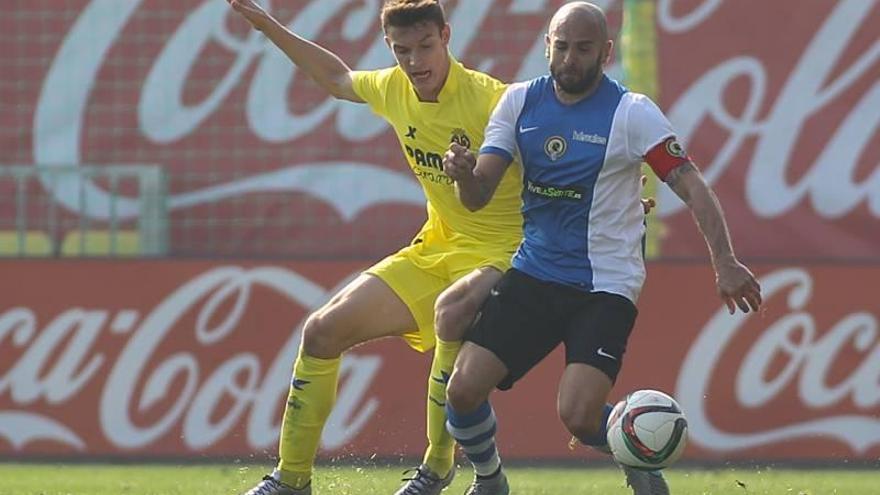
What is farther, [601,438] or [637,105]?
[601,438]

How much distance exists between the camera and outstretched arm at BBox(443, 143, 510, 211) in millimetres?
7754

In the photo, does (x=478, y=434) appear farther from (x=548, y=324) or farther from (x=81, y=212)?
(x=81, y=212)

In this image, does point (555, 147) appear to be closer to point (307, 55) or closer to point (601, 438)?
point (601, 438)

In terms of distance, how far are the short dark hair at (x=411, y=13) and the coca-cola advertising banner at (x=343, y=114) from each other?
469cm

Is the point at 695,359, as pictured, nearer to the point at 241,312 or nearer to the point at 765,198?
the point at 765,198

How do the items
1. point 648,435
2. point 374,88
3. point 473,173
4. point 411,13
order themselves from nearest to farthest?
point 473,173
point 648,435
point 411,13
point 374,88

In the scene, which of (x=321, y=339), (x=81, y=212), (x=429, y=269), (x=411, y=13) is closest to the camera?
(x=411, y=13)

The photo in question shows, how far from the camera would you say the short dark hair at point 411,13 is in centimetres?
841

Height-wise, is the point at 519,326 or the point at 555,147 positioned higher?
the point at 555,147

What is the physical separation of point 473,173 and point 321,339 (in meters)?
1.12

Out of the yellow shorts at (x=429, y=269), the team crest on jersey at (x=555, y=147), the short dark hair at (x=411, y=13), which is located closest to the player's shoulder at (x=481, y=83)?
the short dark hair at (x=411, y=13)

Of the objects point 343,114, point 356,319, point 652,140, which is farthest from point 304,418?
point 343,114

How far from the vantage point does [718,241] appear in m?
7.68

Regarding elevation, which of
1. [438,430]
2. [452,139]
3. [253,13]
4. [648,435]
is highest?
[253,13]
